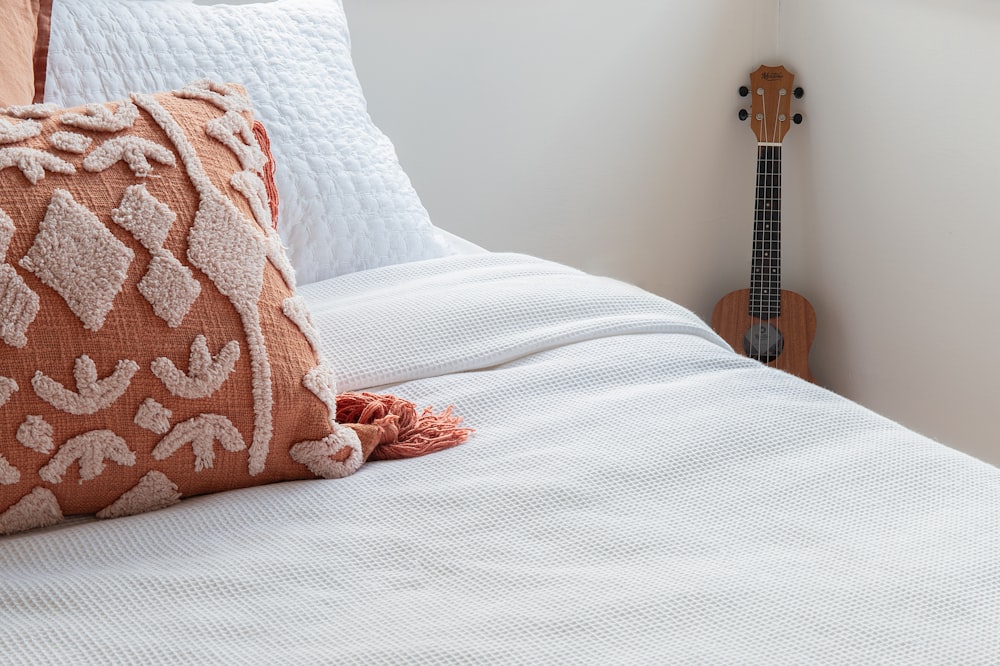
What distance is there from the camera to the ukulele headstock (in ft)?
7.12

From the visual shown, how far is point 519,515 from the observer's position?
0.76m

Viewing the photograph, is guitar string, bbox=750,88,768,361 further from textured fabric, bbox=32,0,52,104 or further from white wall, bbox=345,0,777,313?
textured fabric, bbox=32,0,52,104

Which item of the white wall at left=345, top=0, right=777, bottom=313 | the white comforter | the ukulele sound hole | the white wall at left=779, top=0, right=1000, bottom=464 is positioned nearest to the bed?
the white comforter

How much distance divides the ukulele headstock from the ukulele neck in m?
0.03

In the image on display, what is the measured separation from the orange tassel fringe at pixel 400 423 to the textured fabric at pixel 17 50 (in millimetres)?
466

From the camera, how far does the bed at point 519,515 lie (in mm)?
616

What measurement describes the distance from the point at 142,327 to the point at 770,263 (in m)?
1.70

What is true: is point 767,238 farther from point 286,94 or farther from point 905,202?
point 286,94

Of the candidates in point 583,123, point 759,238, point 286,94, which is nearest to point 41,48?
point 286,94

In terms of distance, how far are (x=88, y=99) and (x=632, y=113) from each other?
1317 mm

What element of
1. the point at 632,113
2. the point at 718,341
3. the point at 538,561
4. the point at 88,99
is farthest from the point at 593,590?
the point at 632,113

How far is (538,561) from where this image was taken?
2.31ft

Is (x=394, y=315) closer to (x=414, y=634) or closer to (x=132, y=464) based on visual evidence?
(x=132, y=464)

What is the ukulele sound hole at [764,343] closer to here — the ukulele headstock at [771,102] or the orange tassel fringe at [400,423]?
the ukulele headstock at [771,102]
